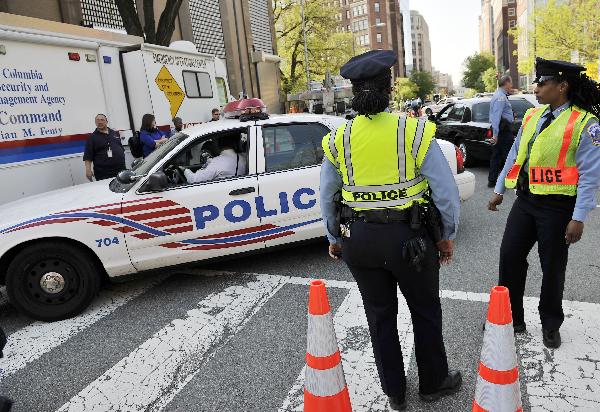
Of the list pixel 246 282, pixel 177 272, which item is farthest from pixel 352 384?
pixel 177 272

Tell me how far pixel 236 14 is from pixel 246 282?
24.7 metres

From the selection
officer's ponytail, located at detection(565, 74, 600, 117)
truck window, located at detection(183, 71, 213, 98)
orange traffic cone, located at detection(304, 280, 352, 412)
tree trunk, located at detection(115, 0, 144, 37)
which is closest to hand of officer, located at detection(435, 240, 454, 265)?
orange traffic cone, located at detection(304, 280, 352, 412)

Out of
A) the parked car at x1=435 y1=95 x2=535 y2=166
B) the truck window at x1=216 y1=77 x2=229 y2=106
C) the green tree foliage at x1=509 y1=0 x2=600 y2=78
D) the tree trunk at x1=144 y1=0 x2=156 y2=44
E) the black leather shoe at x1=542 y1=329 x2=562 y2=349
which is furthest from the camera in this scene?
the green tree foliage at x1=509 y1=0 x2=600 y2=78

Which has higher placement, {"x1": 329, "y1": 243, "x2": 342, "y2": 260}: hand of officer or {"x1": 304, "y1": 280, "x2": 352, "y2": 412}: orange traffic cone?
{"x1": 329, "y1": 243, "x2": 342, "y2": 260}: hand of officer

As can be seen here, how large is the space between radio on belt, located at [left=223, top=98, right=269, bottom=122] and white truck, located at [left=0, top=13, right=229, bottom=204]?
2.65 m

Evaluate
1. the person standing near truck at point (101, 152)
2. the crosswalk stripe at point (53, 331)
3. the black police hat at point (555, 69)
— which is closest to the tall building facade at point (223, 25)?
the person standing near truck at point (101, 152)

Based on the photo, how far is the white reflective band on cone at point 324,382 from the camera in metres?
2.29

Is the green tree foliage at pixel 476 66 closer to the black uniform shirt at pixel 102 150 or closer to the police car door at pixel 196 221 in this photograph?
the black uniform shirt at pixel 102 150

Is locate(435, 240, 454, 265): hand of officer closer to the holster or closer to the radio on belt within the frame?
the holster

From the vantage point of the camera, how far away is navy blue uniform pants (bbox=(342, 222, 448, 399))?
7.70 feet

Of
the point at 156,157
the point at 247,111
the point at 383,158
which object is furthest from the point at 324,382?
the point at 247,111

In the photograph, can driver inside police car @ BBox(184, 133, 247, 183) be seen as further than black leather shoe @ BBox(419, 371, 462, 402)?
Yes

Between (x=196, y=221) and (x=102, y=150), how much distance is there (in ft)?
10.1

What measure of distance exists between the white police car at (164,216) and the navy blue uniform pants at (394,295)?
90.3 inches
